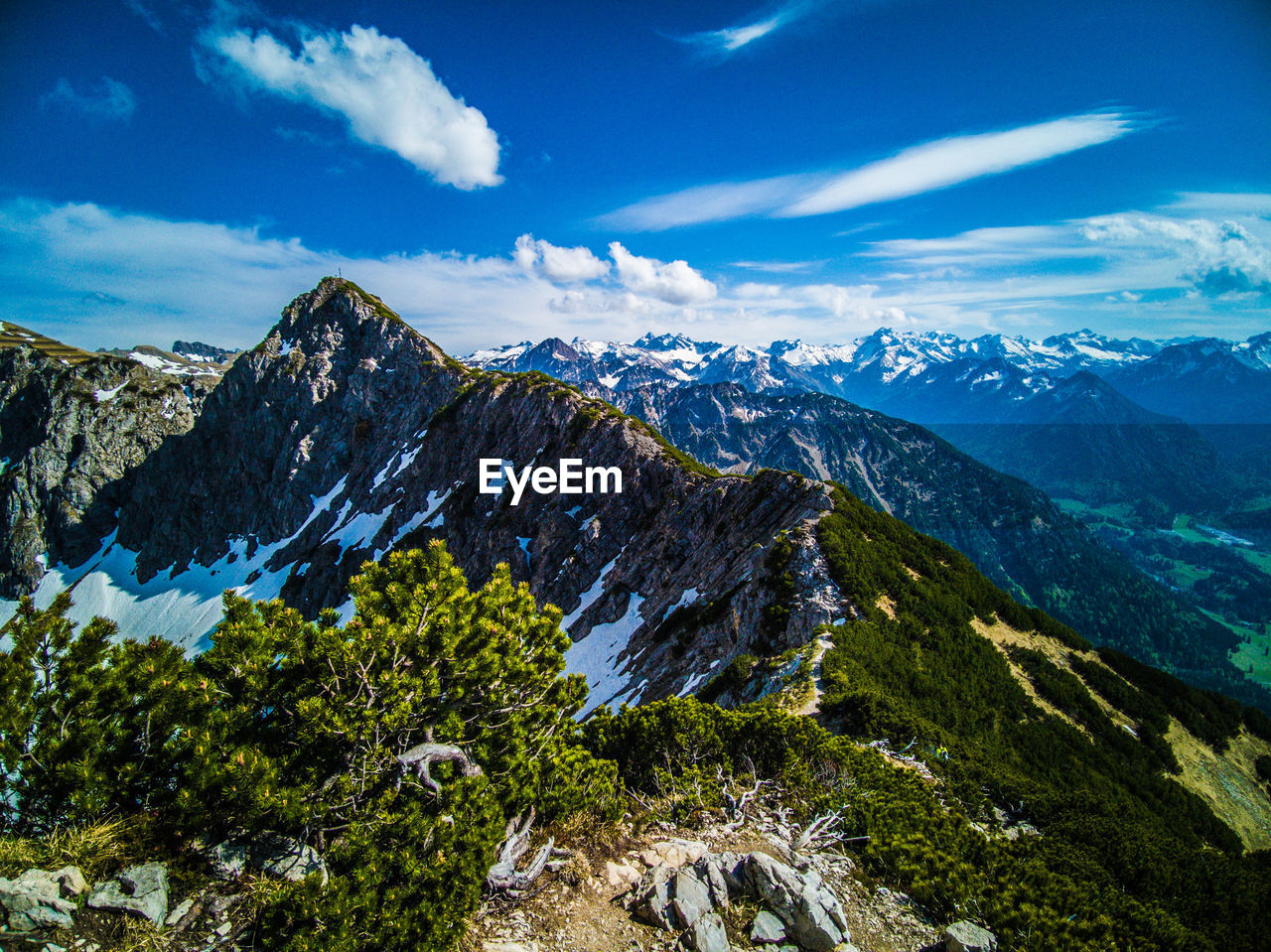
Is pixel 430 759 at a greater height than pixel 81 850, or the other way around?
pixel 81 850

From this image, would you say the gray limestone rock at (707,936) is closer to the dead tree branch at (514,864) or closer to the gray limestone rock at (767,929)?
the gray limestone rock at (767,929)

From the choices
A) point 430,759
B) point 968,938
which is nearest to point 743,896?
point 968,938

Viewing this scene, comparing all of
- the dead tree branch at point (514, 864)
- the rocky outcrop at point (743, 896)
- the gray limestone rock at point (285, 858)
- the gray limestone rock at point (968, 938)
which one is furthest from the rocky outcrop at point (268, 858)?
the gray limestone rock at point (968, 938)

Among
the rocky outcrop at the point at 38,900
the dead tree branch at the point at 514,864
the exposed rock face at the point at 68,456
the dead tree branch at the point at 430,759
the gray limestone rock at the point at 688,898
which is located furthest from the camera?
the exposed rock face at the point at 68,456

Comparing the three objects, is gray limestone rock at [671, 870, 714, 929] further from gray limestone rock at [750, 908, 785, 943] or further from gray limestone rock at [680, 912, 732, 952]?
gray limestone rock at [750, 908, 785, 943]

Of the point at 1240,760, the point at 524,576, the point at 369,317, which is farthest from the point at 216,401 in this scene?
the point at 1240,760

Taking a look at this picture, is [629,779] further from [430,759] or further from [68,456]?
[68,456]

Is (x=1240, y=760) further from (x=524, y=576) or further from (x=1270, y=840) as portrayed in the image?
(x=524, y=576)
